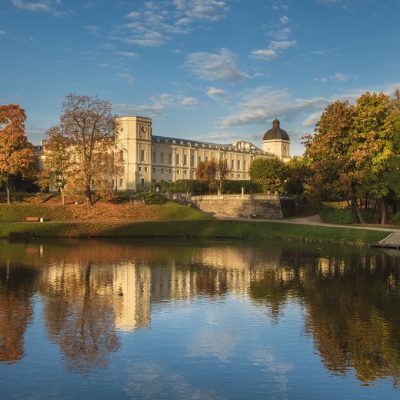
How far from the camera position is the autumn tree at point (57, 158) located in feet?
198

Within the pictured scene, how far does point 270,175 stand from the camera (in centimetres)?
9869

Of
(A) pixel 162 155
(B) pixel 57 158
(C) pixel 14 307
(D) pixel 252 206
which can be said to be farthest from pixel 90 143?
(A) pixel 162 155

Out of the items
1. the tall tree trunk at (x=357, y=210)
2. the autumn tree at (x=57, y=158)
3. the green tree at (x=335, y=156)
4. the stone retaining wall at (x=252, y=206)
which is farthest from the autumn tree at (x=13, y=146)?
the tall tree trunk at (x=357, y=210)

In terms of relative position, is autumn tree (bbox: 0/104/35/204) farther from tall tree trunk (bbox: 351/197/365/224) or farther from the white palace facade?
the white palace facade

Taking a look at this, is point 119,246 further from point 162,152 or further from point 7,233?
point 162,152

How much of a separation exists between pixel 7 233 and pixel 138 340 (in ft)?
122

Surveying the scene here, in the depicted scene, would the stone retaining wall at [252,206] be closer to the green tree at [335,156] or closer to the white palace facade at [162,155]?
the green tree at [335,156]

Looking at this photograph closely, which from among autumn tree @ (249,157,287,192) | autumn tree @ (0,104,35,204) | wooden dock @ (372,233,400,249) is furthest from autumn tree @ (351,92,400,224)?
autumn tree @ (249,157,287,192)

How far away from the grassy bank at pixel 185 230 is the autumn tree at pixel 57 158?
8.99 metres

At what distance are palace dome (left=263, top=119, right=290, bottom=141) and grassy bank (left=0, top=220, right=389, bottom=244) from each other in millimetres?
117813

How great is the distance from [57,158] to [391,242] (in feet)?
117

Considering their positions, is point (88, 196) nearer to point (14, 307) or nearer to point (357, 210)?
point (357, 210)

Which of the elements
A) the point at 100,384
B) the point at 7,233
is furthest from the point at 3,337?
the point at 7,233

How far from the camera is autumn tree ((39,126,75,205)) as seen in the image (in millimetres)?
60438
